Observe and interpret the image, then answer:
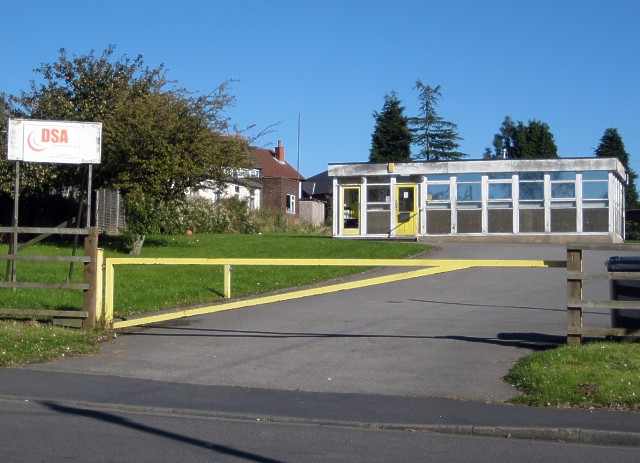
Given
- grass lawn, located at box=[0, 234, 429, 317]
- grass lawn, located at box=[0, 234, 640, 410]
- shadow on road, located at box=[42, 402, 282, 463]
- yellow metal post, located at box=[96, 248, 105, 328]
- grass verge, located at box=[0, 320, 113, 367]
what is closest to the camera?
shadow on road, located at box=[42, 402, 282, 463]

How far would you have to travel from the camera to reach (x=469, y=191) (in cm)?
3247

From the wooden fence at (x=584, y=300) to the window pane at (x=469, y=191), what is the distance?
2210cm

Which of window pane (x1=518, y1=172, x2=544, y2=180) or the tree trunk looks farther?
window pane (x1=518, y1=172, x2=544, y2=180)

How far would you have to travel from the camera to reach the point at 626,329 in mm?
10180

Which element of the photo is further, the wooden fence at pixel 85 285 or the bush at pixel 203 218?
the bush at pixel 203 218

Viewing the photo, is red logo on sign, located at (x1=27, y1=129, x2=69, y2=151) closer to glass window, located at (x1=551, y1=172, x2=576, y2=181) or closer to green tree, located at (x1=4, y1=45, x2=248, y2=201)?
green tree, located at (x1=4, y1=45, x2=248, y2=201)

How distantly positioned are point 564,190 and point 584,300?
22362mm

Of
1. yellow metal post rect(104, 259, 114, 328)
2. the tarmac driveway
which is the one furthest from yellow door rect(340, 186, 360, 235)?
yellow metal post rect(104, 259, 114, 328)

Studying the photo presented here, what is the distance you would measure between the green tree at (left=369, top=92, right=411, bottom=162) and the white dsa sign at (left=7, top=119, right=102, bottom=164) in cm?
4808

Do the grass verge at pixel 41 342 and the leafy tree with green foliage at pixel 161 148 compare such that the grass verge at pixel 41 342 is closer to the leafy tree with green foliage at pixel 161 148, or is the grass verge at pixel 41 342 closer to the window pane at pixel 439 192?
the leafy tree with green foliage at pixel 161 148

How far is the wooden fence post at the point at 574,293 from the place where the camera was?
10305 mm

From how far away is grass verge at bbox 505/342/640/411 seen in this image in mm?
8383

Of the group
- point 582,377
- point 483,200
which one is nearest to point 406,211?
point 483,200

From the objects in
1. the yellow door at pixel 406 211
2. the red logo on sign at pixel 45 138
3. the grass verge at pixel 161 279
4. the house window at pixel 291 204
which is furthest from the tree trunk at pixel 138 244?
the house window at pixel 291 204
